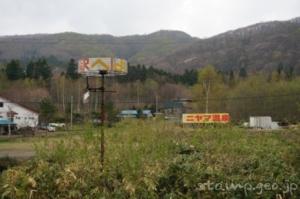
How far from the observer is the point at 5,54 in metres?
128

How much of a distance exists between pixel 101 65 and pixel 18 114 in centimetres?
5270

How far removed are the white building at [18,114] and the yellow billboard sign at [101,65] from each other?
49141mm

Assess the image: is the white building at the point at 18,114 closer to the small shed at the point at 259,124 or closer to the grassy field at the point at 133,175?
the small shed at the point at 259,124

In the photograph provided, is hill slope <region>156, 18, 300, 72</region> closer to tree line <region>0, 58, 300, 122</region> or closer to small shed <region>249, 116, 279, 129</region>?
tree line <region>0, 58, 300, 122</region>

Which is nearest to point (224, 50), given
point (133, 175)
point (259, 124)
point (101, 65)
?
point (259, 124)

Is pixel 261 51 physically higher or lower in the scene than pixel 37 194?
higher

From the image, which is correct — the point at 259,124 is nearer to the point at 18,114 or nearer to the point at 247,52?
the point at 18,114

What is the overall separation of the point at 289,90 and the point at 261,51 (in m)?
57.3

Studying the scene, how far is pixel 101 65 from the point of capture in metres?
5.69

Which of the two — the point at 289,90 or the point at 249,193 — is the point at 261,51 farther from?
the point at 249,193

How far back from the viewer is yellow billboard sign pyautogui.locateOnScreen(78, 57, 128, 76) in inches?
224

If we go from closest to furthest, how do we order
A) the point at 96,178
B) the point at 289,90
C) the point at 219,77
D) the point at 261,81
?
1. the point at 96,178
2. the point at 289,90
3. the point at 261,81
4. the point at 219,77

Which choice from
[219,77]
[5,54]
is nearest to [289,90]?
[219,77]

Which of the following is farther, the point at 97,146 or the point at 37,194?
the point at 97,146
